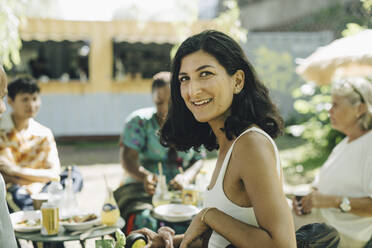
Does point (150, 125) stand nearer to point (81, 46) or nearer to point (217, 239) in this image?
point (217, 239)

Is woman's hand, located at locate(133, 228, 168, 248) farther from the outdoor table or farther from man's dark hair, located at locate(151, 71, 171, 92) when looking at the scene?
man's dark hair, located at locate(151, 71, 171, 92)

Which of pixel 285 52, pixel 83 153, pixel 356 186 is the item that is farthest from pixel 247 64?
pixel 285 52

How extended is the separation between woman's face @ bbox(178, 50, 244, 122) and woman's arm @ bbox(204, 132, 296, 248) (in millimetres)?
240

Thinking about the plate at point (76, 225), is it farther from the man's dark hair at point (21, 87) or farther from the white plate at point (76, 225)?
the man's dark hair at point (21, 87)

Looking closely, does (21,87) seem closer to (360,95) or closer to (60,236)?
(60,236)

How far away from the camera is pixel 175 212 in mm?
3006

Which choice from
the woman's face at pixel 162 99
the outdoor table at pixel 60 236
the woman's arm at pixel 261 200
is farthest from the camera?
the woman's face at pixel 162 99

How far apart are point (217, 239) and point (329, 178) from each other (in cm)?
185

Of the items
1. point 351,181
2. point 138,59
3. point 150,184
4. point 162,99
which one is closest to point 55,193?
point 150,184

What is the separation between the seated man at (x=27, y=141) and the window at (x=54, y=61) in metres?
7.59

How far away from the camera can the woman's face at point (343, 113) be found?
3.14 m

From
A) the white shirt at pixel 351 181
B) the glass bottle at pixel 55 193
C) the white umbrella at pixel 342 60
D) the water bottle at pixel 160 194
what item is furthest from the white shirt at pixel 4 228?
the white umbrella at pixel 342 60

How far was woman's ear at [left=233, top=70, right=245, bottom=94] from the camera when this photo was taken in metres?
1.78

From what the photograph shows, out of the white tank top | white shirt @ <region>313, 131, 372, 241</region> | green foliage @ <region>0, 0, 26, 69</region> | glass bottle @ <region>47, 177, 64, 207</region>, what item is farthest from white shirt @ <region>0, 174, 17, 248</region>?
green foliage @ <region>0, 0, 26, 69</region>
